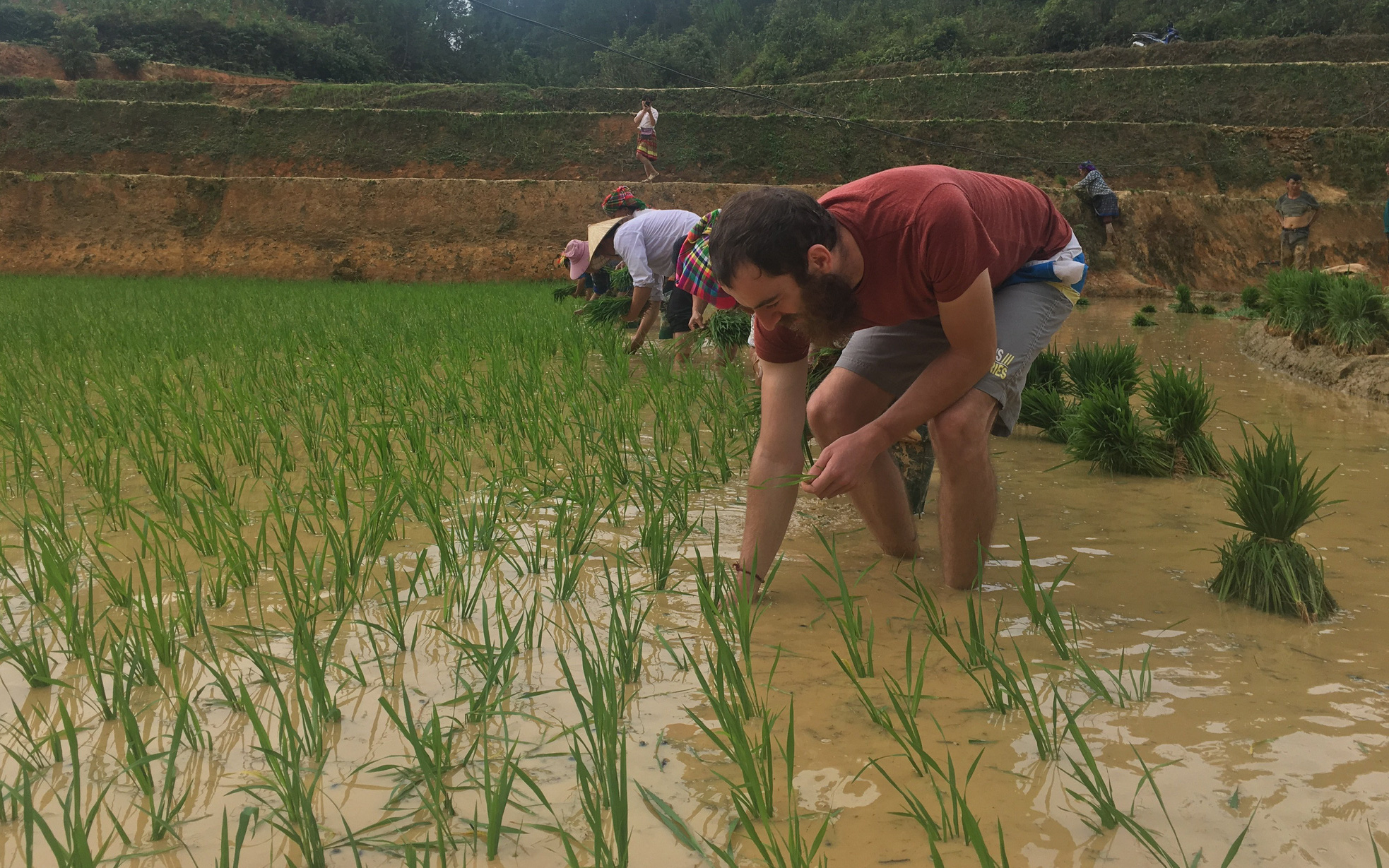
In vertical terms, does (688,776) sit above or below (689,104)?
below

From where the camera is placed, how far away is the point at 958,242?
164 centimetres

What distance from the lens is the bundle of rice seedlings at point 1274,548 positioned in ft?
5.63

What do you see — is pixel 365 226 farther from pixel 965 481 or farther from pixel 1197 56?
pixel 1197 56

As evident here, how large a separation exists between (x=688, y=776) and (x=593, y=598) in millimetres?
659

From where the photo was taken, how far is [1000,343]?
1.96 meters

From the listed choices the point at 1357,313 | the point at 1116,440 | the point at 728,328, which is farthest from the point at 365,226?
the point at 1116,440

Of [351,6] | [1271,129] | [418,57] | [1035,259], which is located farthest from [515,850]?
[351,6]

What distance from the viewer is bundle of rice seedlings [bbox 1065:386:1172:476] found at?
2.81 meters

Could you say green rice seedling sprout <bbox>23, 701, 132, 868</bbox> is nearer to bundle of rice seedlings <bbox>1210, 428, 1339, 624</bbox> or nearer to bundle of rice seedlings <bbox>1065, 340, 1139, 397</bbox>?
bundle of rice seedlings <bbox>1210, 428, 1339, 624</bbox>

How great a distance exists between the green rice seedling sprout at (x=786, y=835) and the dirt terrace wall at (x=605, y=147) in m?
15.6

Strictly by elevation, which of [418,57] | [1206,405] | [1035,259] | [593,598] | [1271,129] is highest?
[418,57]

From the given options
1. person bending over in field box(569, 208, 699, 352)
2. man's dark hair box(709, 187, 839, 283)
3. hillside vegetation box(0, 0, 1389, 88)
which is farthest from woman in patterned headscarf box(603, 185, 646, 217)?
hillside vegetation box(0, 0, 1389, 88)

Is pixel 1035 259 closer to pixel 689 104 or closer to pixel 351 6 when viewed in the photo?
pixel 689 104

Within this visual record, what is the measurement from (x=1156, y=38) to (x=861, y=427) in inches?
1174
